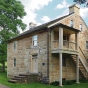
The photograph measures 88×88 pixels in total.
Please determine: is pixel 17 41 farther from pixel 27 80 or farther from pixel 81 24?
pixel 81 24

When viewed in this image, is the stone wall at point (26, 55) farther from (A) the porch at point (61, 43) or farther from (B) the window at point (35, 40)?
(A) the porch at point (61, 43)

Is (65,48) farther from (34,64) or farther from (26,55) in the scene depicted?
(26,55)

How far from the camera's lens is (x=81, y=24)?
2278 cm

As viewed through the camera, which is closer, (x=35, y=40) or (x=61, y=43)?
(x=61, y=43)

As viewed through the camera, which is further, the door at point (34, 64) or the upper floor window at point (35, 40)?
the upper floor window at point (35, 40)

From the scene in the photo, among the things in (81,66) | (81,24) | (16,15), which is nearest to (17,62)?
(81,66)

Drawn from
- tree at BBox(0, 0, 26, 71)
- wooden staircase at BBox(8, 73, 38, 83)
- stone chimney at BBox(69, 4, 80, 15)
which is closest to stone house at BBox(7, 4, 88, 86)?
stone chimney at BBox(69, 4, 80, 15)

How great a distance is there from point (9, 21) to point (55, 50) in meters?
18.5

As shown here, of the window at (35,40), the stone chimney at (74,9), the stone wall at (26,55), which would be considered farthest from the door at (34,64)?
the stone chimney at (74,9)

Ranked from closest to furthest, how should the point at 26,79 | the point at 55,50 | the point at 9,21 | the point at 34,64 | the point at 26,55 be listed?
the point at 55,50, the point at 26,79, the point at 34,64, the point at 26,55, the point at 9,21

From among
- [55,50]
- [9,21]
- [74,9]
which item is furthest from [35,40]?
[9,21]

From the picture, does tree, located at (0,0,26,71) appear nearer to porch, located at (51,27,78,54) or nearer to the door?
the door

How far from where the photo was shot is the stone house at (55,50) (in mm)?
17578

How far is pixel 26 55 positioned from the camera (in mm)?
21469
